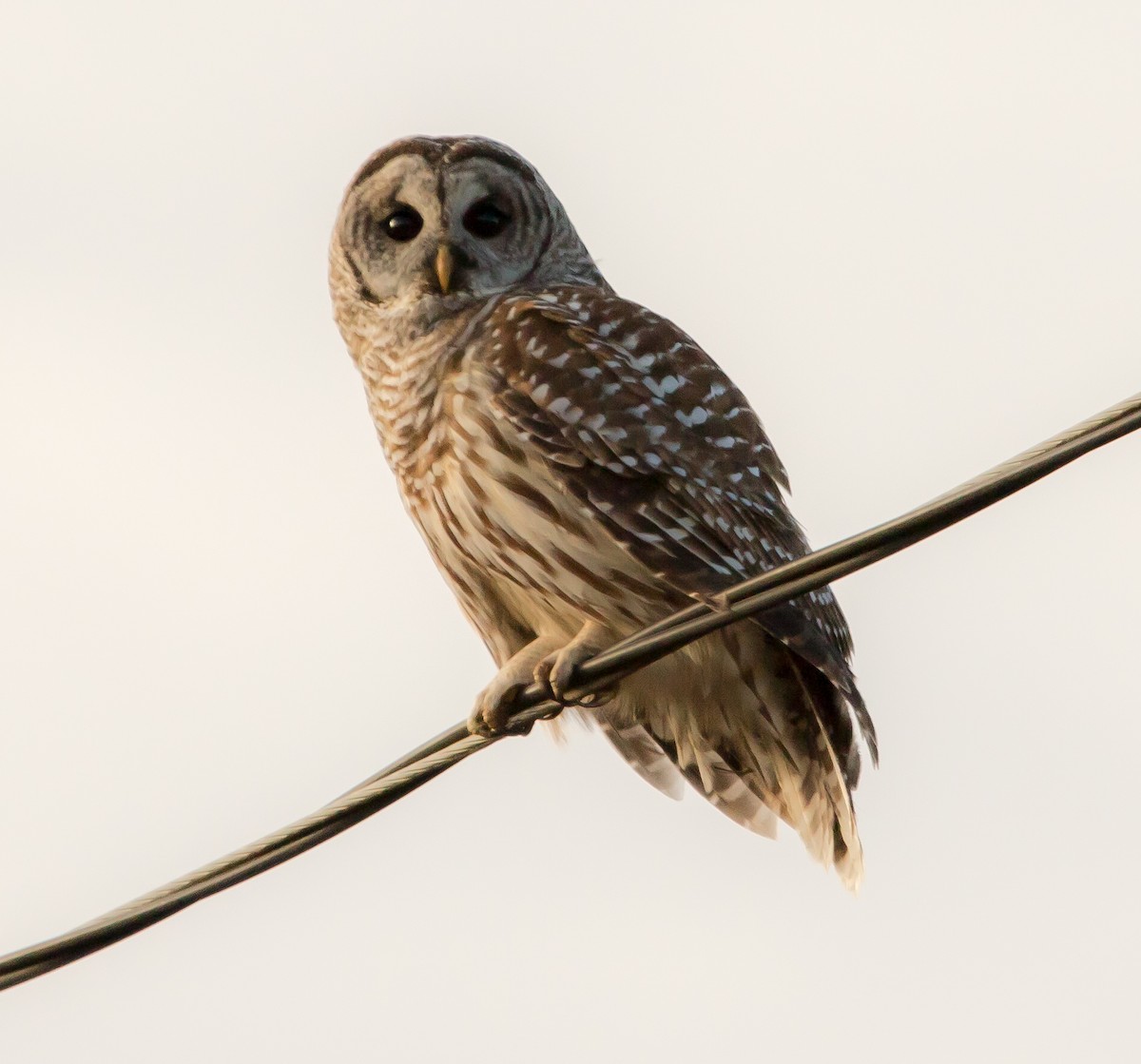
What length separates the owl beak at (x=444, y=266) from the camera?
5453 millimetres

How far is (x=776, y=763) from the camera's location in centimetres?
512

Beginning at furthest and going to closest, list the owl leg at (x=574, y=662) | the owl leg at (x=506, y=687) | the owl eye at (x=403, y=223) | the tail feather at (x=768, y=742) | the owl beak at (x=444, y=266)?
the owl eye at (x=403, y=223), the owl beak at (x=444, y=266), the tail feather at (x=768, y=742), the owl leg at (x=506, y=687), the owl leg at (x=574, y=662)

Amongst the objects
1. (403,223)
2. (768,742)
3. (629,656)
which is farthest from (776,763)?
(403,223)

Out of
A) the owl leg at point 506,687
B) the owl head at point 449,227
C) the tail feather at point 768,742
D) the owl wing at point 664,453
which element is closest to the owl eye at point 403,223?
the owl head at point 449,227

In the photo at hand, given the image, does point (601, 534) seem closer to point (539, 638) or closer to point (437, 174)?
point (539, 638)

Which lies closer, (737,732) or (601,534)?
(601,534)

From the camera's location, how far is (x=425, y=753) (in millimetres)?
3447

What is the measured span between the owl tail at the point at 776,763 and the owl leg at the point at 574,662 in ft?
1.49

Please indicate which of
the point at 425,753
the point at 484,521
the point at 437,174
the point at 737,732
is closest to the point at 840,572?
the point at 425,753

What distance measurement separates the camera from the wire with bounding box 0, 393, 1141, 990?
267cm

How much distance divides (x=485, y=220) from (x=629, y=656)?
2838 millimetres

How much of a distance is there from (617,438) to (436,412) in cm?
53

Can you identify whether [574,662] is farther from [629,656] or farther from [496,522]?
[629,656]

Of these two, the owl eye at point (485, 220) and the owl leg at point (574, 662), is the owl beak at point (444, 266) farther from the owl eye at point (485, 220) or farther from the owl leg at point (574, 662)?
the owl leg at point (574, 662)
